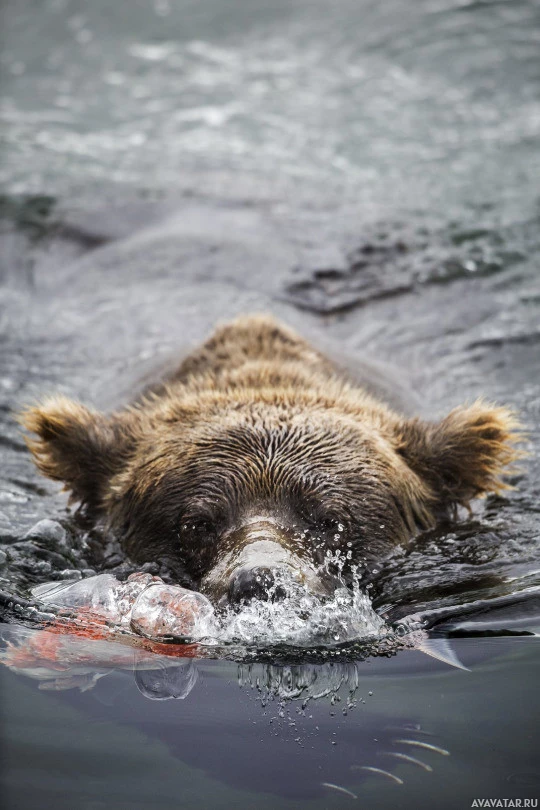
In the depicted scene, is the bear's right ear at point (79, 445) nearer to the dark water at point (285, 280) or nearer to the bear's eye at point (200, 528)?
the dark water at point (285, 280)

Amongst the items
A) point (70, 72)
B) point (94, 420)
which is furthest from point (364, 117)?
point (94, 420)

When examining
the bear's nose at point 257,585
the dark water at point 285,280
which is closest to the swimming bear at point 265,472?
the bear's nose at point 257,585

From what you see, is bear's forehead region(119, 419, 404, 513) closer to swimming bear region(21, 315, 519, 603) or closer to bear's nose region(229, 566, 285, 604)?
swimming bear region(21, 315, 519, 603)

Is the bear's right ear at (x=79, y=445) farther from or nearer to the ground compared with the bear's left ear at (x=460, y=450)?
farther from the ground

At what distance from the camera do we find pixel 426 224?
29.4 ft

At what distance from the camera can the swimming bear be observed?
4434mm

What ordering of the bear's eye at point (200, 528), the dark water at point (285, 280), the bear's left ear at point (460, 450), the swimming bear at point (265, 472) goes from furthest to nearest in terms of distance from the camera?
the bear's left ear at point (460, 450), the bear's eye at point (200, 528), the swimming bear at point (265, 472), the dark water at point (285, 280)

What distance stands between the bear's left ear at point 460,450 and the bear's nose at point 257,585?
1.42 meters

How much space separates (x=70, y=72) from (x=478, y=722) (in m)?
10.9

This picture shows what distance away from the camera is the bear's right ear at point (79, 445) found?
518 cm

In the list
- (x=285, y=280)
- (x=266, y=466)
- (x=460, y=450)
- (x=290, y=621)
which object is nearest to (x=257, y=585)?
(x=290, y=621)

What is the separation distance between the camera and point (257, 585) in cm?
396

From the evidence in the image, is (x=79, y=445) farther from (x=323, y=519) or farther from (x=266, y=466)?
(x=323, y=519)

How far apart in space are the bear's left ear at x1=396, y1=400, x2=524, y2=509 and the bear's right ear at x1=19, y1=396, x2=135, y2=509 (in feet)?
4.66
